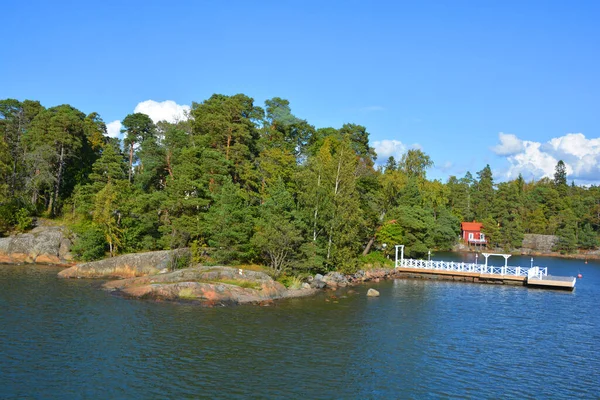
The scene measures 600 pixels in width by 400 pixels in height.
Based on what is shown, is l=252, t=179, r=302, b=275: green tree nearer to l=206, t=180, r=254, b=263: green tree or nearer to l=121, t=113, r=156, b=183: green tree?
l=206, t=180, r=254, b=263: green tree

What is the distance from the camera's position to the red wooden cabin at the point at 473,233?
109519 millimetres

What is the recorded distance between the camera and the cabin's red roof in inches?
4352

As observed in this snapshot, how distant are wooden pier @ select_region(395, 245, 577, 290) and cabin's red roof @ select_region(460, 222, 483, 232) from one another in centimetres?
5290

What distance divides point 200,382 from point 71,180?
173 feet

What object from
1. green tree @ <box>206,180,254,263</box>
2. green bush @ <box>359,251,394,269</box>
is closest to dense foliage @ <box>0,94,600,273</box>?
green tree @ <box>206,180,254,263</box>

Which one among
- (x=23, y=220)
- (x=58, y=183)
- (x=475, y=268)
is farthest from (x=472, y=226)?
(x=23, y=220)

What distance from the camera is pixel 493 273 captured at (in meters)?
54.1

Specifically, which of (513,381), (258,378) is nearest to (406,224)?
(513,381)

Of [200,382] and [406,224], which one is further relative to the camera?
[406,224]

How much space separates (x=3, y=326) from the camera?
27.1 meters

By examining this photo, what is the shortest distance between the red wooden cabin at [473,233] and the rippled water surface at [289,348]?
234 feet

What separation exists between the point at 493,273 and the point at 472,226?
198 feet

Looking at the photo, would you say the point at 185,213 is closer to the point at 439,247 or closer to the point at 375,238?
the point at 375,238

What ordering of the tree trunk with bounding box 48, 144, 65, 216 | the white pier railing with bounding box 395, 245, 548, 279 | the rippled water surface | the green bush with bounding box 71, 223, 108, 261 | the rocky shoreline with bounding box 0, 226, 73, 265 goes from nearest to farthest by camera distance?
the rippled water surface < the green bush with bounding box 71, 223, 108, 261 < the rocky shoreline with bounding box 0, 226, 73, 265 < the white pier railing with bounding box 395, 245, 548, 279 < the tree trunk with bounding box 48, 144, 65, 216
